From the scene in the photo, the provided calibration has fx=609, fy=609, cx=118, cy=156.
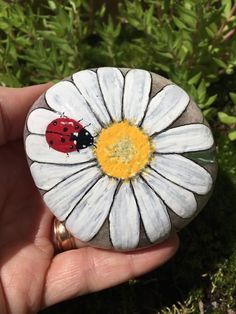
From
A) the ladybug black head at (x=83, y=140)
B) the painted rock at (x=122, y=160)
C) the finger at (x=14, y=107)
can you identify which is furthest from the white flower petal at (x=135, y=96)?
the finger at (x=14, y=107)

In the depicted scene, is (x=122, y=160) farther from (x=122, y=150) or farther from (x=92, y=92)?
(x=92, y=92)

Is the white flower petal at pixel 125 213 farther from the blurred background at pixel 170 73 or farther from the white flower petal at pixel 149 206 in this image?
the blurred background at pixel 170 73

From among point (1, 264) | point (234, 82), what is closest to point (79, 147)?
point (1, 264)

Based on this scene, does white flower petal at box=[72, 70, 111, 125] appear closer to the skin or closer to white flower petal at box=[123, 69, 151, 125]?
white flower petal at box=[123, 69, 151, 125]

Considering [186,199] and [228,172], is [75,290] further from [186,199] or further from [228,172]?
[228,172]

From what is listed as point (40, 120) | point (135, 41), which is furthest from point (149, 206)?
point (135, 41)

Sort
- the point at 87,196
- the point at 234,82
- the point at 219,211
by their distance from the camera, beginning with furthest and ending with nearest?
1. the point at 234,82
2. the point at 219,211
3. the point at 87,196
